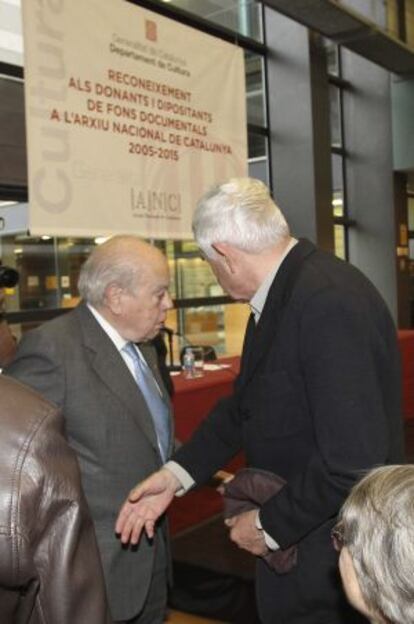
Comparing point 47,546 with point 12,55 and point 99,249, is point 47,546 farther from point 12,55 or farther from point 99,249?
point 12,55

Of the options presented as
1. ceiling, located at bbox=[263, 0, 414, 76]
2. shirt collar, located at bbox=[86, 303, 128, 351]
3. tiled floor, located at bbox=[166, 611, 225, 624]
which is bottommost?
tiled floor, located at bbox=[166, 611, 225, 624]

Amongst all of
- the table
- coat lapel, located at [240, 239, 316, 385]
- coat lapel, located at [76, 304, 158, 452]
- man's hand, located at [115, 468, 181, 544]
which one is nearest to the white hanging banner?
the table

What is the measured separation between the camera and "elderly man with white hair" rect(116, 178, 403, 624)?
1.33 m

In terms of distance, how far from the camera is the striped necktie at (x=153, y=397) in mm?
1911

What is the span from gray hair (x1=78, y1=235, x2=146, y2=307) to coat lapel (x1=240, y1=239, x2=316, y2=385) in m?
0.48

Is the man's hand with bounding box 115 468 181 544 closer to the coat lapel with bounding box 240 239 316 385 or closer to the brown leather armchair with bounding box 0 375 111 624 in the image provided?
the coat lapel with bounding box 240 239 316 385

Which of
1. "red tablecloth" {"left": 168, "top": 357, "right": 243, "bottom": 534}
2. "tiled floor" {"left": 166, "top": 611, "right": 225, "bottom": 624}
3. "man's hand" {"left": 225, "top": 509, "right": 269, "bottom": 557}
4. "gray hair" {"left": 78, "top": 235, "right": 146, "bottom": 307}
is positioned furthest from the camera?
"red tablecloth" {"left": 168, "top": 357, "right": 243, "bottom": 534}

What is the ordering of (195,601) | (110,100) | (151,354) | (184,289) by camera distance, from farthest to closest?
(184,289)
(110,100)
(195,601)
(151,354)

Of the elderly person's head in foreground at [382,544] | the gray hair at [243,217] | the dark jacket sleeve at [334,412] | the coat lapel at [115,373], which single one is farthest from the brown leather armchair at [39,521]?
the coat lapel at [115,373]

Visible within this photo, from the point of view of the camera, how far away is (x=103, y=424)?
5.54 ft

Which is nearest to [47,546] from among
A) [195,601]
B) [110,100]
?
[195,601]

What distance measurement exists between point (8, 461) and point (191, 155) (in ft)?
14.8

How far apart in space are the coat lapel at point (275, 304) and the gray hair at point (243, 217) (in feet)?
0.19

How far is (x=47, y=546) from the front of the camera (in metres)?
0.79
